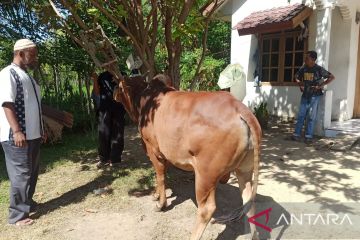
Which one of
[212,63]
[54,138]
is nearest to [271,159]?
[54,138]

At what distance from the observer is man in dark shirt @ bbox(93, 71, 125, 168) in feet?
18.4

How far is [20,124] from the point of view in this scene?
3867mm

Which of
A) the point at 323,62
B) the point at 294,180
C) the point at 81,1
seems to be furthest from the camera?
the point at 323,62

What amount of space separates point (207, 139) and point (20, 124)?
2.02 metres

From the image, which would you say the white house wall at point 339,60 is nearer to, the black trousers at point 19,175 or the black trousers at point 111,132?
the black trousers at point 111,132

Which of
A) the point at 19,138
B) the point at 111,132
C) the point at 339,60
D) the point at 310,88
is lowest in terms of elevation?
Answer: the point at 111,132

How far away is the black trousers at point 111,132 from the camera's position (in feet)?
18.8

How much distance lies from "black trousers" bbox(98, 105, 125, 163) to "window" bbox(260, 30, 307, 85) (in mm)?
5163

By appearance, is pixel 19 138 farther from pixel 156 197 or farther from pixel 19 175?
pixel 156 197

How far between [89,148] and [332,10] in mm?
6097

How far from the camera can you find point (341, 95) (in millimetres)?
8812

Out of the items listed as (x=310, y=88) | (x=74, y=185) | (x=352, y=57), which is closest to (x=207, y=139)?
(x=74, y=185)

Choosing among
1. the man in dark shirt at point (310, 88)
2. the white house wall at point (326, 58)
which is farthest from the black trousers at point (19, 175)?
the white house wall at point (326, 58)

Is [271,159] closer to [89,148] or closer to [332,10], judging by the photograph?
[89,148]
